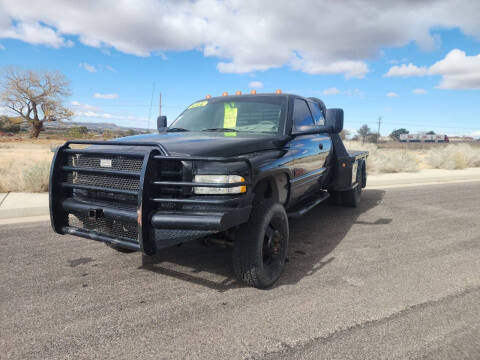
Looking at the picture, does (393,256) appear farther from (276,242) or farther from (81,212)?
(81,212)

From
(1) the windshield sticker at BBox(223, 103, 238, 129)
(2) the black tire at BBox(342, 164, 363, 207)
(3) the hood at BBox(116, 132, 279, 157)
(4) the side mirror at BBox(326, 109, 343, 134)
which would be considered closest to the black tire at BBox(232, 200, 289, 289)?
(3) the hood at BBox(116, 132, 279, 157)

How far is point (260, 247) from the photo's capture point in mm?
2902

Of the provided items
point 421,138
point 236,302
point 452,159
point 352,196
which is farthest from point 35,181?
point 421,138

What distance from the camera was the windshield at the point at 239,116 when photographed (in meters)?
3.95

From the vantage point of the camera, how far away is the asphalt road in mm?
2250

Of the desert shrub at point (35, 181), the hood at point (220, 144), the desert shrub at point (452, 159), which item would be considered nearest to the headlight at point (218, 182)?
the hood at point (220, 144)

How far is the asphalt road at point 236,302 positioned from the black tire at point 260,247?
0.47 feet

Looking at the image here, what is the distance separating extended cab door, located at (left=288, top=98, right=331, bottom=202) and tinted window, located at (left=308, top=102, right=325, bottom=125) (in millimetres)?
212

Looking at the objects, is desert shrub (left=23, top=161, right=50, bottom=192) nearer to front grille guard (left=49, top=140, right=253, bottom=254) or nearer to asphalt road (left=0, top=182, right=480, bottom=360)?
asphalt road (left=0, top=182, right=480, bottom=360)

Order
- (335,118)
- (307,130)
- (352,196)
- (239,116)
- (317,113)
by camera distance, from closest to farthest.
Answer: (307,130), (239,116), (335,118), (317,113), (352,196)

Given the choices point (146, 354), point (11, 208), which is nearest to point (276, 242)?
point (146, 354)

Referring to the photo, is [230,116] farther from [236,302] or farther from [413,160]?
[413,160]

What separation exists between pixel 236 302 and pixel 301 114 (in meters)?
2.64

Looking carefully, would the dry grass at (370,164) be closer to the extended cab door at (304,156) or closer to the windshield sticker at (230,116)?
the windshield sticker at (230,116)
